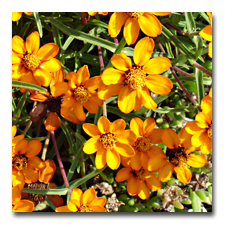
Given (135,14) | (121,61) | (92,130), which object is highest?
(135,14)

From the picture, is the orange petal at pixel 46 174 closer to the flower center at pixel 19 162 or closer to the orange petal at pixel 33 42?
the flower center at pixel 19 162

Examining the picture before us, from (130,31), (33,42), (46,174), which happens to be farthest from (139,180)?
(33,42)

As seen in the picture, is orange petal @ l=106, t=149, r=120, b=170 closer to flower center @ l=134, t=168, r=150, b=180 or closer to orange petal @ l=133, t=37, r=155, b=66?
flower center @ l=134, t=168, r=150, b=180

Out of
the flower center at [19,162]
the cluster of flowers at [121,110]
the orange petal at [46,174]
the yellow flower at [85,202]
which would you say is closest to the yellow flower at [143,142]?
the cluster of flowers at [121,110]

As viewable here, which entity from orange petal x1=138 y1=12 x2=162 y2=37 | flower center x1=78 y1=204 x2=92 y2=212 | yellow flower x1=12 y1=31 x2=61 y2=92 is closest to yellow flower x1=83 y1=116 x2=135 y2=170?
flower center x1=78 y1=204 x2=92 y2=212

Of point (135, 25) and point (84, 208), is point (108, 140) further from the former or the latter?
point (135, 25)
